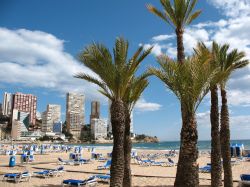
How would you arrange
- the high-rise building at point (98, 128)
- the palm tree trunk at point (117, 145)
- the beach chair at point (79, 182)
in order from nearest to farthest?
the palm tree trunk at point (117, 145)
the beach chair at point (79, 182)
the high-rise building at point (98, 128)

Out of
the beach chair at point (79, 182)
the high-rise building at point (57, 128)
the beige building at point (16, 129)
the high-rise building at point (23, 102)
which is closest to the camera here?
the beach chair at point (79, 182)

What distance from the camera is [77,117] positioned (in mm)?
194750

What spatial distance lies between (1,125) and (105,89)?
566 feet

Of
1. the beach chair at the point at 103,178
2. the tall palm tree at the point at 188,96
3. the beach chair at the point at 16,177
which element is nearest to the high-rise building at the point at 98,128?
the beach chair at the point at 16,177

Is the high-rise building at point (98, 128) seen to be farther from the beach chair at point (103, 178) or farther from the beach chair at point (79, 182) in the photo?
the beach chair at point (79, 182)

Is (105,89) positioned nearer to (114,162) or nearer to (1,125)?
(114,162)

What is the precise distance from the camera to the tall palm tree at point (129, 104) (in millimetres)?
10398

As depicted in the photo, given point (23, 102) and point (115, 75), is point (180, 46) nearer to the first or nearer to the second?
point (115, 75)

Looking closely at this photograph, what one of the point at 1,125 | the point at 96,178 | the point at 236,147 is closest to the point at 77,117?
the point at 1,125

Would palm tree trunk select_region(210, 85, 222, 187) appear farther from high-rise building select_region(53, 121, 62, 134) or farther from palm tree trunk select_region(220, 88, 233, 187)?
high-rise building select_region(53, 121, 62, 134)

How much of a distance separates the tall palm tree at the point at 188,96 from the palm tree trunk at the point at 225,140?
3.35 meters

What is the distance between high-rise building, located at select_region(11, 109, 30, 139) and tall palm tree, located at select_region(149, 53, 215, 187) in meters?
160

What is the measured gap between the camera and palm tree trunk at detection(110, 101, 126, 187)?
873 centimetres

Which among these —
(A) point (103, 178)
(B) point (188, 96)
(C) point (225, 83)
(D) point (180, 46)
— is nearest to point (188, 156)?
(B) point (188, 96)
